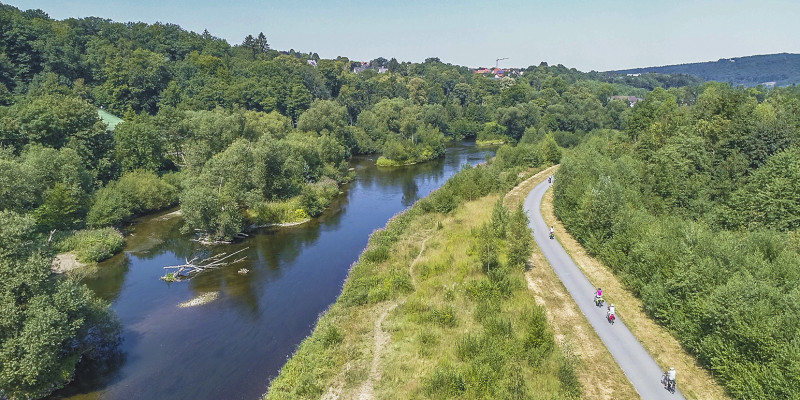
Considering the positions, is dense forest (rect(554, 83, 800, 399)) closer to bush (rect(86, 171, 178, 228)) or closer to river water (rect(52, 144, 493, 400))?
river water (rect(52, 144, 493, 400))

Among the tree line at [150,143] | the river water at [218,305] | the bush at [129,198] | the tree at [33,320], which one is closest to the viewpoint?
the tree at [33,320]

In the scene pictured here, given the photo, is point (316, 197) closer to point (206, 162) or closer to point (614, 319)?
point (206, 162)

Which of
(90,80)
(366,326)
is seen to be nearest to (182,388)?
(366,326)

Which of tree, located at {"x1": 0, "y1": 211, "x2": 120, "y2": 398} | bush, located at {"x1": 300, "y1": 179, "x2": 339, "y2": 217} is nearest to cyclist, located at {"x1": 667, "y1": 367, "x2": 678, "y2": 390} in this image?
tree, located at {"x1": 0, "y1": 211, "x2": 120, "y2": 398}

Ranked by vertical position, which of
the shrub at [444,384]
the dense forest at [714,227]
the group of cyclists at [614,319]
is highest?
the dense forest at [714,227]

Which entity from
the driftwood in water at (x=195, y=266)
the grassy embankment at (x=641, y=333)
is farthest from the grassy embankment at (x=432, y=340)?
the driftwood in water at (x=195, y=266)

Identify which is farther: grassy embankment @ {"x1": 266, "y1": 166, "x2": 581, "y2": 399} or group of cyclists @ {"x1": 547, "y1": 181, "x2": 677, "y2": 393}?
grassy embankment @ {"x1": 266, "y1": 166, "x2": 581, "y2": 399}

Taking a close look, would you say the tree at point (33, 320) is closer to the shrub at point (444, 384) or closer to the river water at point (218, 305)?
the river water at point (218, 305)
